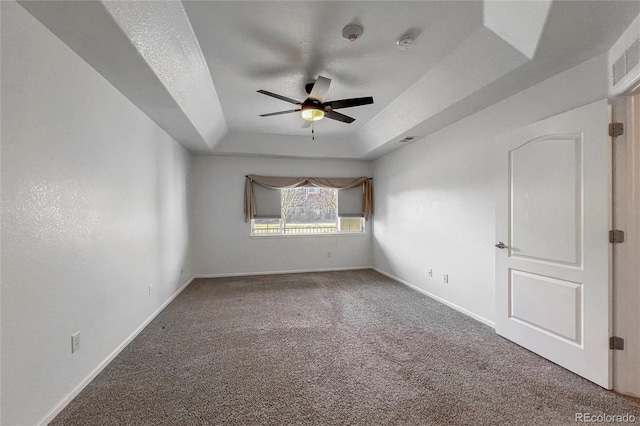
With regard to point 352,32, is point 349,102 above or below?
below

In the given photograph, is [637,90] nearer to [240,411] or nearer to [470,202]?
[470,202]

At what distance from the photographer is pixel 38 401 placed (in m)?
1.56

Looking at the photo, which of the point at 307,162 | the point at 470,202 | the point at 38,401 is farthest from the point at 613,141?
the point at 307,162

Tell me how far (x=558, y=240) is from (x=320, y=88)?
2492 millimetres

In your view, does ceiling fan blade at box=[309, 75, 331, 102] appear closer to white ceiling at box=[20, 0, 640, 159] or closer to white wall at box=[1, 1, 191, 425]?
white ceiling at box=[20, 0, 640, 159]

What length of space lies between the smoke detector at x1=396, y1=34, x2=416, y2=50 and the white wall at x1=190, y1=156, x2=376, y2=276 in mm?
3552

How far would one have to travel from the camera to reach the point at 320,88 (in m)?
2.64

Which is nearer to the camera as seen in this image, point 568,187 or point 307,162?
point 568,187

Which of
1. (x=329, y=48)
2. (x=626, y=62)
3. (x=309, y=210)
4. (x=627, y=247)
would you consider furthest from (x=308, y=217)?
(x=626, y=62)

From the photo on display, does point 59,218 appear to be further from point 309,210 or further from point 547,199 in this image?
point 309,210

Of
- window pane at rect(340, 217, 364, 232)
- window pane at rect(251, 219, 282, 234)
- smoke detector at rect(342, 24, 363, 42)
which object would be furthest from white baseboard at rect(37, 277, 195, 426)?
window pane at rect(340, 217, 364, 232)

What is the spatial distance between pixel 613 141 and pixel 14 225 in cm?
386

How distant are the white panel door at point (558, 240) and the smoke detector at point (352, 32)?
1748 mm

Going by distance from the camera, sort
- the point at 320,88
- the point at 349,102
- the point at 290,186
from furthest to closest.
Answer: the point at 290,186, the point at 349,102, the point at 320,88
